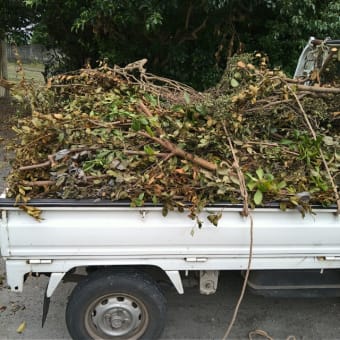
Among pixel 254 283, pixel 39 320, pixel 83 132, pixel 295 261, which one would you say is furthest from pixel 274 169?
pixel 39 320

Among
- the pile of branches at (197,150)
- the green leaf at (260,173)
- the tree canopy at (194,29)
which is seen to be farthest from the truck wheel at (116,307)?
the tree canopy at (194,29)

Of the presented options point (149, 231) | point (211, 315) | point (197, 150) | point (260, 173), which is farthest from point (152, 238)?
point (211, 315)

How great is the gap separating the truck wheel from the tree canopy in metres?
3.80

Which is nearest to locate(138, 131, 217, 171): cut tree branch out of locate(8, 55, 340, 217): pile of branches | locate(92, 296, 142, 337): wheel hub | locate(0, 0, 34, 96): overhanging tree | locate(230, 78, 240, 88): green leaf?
locate(8, 55, 340, 217): pile of branches

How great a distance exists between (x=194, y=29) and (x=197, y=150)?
173 inches

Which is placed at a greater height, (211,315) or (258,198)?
(258,198)

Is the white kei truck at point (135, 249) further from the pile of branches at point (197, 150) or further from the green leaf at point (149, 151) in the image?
the green leaf at point (149, 151)

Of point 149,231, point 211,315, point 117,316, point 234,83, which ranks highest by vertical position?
point 234,83

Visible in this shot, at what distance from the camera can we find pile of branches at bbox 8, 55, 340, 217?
2625mm

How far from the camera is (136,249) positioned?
8.61 ft

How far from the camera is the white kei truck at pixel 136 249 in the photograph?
255cm

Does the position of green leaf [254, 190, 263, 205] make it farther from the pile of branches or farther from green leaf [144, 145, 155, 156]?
green leaf [144, 145, 155, 156]

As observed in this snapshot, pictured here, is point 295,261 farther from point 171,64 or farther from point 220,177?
point 171,64

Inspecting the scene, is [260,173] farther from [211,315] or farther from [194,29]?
[194,29]
